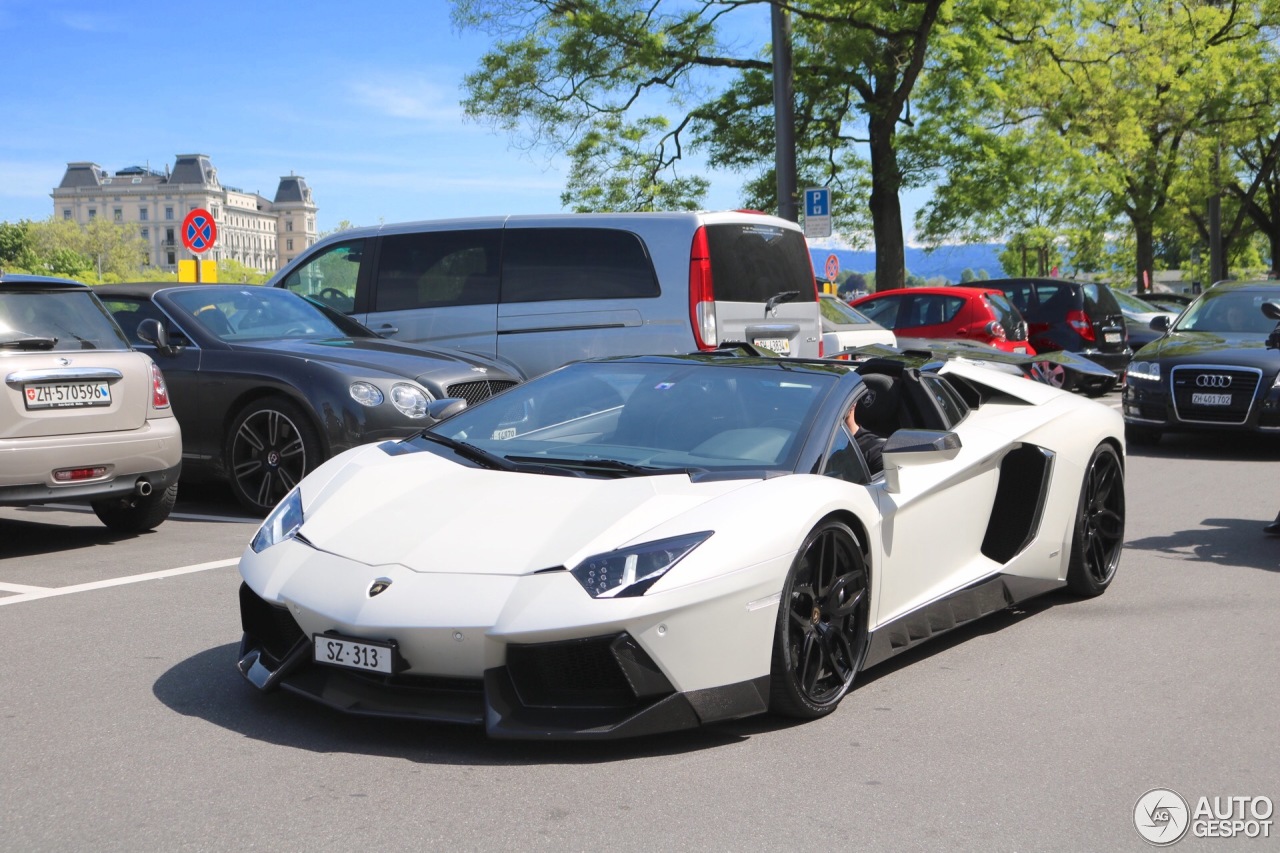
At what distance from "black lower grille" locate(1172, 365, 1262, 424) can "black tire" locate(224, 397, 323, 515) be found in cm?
818

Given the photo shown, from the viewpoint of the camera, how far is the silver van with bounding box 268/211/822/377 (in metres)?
10.7

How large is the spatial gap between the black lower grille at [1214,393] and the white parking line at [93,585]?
9.18 m

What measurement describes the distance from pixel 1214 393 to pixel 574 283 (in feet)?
20.1

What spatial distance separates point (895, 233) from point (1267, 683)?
22078mm

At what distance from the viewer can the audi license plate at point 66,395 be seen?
7.57 meters

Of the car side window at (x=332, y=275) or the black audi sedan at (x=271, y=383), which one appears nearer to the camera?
the black audi sedan at (x=271, y=383)

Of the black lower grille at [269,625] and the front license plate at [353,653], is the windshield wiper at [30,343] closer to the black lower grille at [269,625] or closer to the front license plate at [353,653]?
the black lower grille at [269,625]

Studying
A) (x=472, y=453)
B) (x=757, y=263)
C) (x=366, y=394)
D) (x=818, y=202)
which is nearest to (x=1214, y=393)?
(x=757, y=263)

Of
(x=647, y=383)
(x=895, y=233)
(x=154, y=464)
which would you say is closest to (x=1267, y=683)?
(x=647, y=383)

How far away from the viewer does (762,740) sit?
4406 millimetres

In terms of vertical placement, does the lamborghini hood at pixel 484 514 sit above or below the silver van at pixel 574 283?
below

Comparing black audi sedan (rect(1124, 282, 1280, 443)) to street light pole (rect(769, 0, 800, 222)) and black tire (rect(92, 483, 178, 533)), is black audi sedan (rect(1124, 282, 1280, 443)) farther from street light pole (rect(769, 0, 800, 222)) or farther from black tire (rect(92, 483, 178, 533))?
black tire (rect(92, 483, 178, 533))

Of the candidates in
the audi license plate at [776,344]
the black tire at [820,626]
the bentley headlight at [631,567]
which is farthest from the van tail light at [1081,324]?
the bentley headlight at [631,567]

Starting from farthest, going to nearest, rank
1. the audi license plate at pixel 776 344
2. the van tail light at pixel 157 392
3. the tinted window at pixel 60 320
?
the audi license plate at pixel 776 344
the van tail light at pixel 157 392
the tinted window at pixel 60 320
